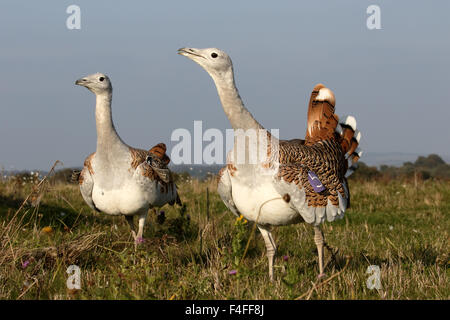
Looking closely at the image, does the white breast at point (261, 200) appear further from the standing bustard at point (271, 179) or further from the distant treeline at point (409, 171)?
the distant treeline at point (409, 171)

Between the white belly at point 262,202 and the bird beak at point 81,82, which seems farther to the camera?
the bird beak at point 81,82

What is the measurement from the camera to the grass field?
457cm

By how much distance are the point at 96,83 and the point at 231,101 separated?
8.57 ft

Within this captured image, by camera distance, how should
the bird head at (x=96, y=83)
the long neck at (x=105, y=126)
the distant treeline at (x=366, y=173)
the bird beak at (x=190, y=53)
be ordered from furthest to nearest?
the distant treeline at (x=366, y=173) → the bird head at (x=96, y=83) → the long neck at (x=105, y=126) → the bird beak at (x=190, y=53)

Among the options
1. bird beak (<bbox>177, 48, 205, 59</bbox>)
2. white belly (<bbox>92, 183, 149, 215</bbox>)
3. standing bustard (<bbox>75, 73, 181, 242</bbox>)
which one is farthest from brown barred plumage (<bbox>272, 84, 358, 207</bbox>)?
white belly (<bbox>92, 183, 149, 215</bbox>)

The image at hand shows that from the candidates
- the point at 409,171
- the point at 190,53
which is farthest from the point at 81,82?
the point at 409,171

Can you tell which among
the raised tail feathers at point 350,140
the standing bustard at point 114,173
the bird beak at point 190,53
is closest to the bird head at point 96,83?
the standing bustard at point 114,173

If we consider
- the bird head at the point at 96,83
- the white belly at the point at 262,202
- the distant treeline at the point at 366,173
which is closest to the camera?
the white belly at the point at 262,202

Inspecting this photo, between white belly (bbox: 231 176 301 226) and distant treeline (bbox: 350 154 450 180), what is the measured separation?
879 cm

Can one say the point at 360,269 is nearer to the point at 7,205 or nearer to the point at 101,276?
the point at 101,276

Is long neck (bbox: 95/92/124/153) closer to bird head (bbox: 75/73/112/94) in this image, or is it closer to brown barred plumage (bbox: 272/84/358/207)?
bird head (bbox: 75/73/112/94)

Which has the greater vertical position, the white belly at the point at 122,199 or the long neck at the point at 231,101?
the long neck at the point at 231,101

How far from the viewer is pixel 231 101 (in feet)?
16.4

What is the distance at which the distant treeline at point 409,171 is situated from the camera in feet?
51.5
